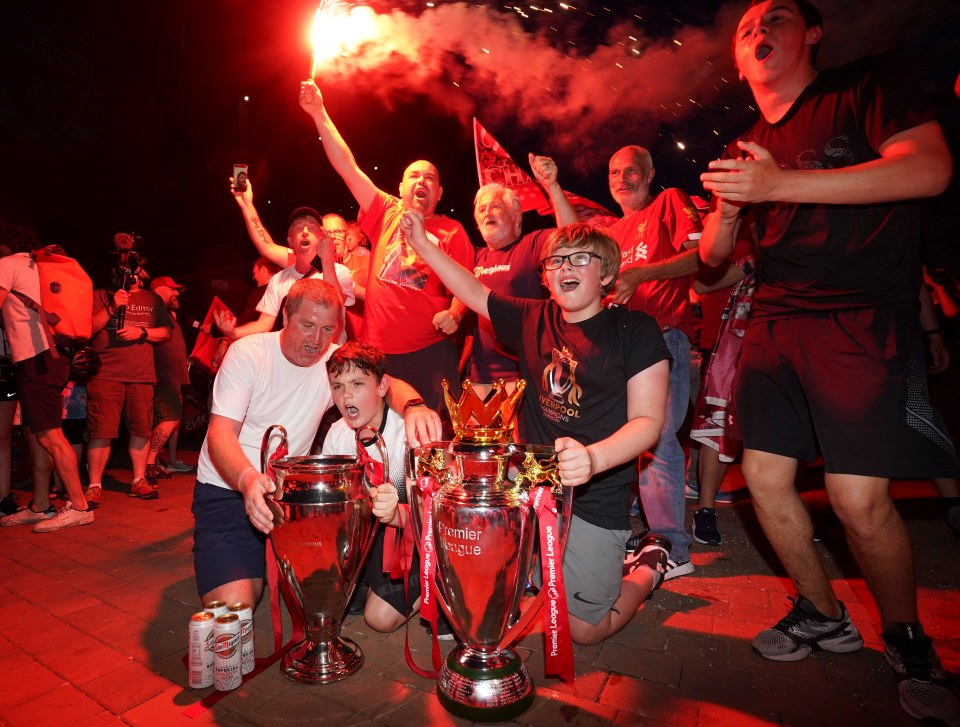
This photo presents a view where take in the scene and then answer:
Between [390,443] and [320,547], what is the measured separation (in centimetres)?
69

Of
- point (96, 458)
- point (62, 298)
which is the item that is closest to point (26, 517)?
point (96, 458)

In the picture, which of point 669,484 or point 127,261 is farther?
point 127,261

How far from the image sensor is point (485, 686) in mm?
1801

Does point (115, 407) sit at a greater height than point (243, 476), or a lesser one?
lesser

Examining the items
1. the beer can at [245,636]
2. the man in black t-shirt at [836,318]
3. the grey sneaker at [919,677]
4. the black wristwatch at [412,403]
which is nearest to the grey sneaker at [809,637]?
the man in black t-shirt at [836,318]

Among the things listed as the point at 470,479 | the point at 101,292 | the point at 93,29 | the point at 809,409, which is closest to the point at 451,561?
the point at 470,479

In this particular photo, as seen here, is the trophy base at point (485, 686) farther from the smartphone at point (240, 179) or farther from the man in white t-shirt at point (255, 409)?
the smartphone at point (240, 179)

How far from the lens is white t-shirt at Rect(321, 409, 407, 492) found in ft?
8.52

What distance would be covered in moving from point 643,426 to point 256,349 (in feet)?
A: 6.74

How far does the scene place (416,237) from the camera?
2389 mm

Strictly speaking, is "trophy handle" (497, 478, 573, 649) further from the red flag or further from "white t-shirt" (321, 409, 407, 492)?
the red flag

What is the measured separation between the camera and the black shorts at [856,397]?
1.86 metres

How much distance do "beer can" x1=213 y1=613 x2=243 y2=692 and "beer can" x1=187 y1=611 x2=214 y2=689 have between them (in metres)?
0.02

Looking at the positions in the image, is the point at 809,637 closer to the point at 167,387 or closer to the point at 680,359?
the point at 680,359
